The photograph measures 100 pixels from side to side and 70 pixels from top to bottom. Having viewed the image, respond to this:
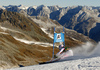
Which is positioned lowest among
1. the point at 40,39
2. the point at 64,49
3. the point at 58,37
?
the point at 40,39

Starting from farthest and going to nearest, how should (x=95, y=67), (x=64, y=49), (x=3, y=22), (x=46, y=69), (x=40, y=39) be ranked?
(x=3, y=22) → (x=40, y=39) → (x=64, y=49) → (x=46, y=69) → (x=95, y=67)

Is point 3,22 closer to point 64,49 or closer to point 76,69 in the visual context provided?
point 64,49

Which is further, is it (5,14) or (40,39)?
(5,14)

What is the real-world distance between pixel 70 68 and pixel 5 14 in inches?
6189

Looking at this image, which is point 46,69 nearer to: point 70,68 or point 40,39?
point 70,68

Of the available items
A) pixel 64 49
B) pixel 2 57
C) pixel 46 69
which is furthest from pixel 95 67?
pixel 2 57

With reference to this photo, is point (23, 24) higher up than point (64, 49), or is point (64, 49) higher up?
point (64, 49)

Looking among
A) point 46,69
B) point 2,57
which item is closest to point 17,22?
point 2,57

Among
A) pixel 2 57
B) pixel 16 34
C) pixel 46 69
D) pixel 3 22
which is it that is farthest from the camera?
pixel 3 22

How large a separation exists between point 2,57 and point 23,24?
4776 inches

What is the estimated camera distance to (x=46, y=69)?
43.2 ft

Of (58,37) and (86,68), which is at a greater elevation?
(86,68)

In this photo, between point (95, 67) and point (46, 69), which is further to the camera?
point (46, 69)

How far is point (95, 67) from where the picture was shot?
1181 cm
